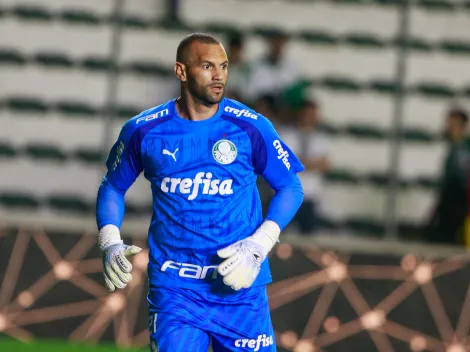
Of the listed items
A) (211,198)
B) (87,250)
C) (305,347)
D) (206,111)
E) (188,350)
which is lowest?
(305,347)

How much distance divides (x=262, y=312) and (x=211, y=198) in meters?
0.59

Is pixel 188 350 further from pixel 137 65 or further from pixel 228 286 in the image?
pixel 137 65

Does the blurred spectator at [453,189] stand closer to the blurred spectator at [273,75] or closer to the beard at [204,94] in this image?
the blurred spectator at [273,75]

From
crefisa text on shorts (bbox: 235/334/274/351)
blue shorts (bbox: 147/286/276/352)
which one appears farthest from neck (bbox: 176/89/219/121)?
crefisa text on shorts (bbox: 235/334/274/351)

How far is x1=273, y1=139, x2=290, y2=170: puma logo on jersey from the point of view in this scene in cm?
473

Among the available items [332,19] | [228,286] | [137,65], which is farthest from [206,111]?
[332,19]

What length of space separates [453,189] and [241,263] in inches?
192

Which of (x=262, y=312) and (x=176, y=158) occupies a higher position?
(x=176, y=158)

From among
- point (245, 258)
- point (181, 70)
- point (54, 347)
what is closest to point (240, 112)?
point (181, 70)

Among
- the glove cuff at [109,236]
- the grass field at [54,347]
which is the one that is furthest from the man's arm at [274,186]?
the grass field at [54,347]

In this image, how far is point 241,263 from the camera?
4418 mm

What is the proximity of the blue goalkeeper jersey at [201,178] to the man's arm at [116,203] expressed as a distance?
0.09ft

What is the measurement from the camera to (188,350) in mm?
4527

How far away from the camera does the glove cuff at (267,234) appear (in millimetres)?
4578
